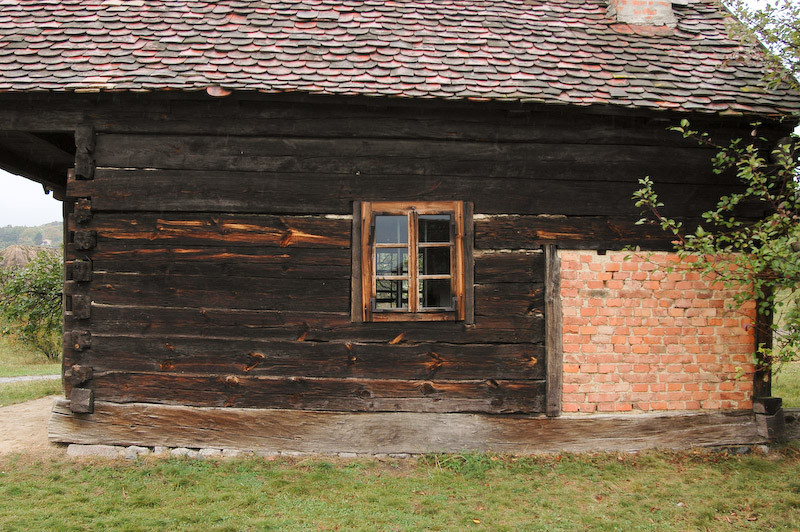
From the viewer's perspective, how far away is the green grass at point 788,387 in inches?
285

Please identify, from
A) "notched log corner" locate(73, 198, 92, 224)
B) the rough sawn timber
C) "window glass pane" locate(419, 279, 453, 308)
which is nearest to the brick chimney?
"window glass pane" locate(419, 279, 453, 308)

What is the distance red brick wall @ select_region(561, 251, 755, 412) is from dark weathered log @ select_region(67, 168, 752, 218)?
68cm

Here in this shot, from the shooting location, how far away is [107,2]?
605 centimetres

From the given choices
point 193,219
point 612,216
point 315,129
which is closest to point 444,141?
point 315,129

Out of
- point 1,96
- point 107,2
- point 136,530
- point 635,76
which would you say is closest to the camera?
point 136,530

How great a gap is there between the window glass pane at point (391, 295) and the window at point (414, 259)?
1 cm

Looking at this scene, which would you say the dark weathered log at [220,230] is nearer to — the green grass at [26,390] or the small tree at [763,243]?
the small tree at [763,243]

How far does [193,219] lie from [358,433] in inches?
104

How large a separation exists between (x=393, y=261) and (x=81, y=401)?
3.30m

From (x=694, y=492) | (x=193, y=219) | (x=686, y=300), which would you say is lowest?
(x=694, y=492)

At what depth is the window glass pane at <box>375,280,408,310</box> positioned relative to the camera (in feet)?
18.2

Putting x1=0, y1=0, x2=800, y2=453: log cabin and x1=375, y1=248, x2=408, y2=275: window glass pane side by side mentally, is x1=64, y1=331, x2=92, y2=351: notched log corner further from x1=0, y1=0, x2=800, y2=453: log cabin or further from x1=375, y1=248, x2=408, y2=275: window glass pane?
x1=375, y1=248, x2=408, y2=275: window glass pane

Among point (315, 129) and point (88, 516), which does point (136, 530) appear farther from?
point (315, 129)

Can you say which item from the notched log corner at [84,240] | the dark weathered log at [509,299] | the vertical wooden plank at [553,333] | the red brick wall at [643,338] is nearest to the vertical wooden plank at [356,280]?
the dark weathered log at [509,299]
